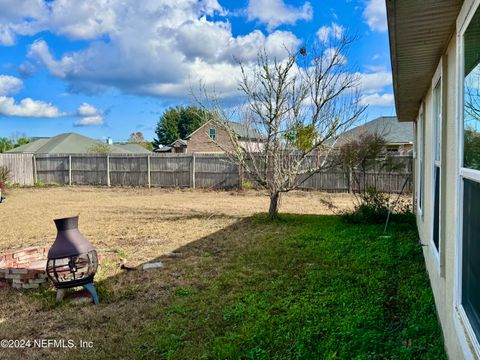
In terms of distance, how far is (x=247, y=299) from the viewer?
3.70 metres

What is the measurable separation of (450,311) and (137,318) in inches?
103

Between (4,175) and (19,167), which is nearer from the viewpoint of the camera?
(4,175)

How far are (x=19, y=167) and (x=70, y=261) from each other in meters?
16.9

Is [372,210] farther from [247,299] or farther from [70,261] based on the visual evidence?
[70,261]

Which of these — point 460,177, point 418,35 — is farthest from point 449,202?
point 418,35

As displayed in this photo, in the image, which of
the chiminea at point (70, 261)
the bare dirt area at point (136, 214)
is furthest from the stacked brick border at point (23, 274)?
the bare dirt area at point (136, 214)

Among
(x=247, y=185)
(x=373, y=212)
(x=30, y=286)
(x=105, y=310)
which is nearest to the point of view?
(x=105, y=310)

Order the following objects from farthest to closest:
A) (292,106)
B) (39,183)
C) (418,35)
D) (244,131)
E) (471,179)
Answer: (39,183) → (244,131) → (292,106) → (418,35) → (471,179)

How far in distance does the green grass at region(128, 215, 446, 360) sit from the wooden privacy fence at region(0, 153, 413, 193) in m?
8.76

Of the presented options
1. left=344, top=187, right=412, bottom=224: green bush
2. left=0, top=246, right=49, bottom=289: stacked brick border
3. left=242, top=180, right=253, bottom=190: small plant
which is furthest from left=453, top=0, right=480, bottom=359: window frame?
left=242, top=180, right=253, bottom=190: small plant

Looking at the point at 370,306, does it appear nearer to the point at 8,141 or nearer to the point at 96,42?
the point at 96,42

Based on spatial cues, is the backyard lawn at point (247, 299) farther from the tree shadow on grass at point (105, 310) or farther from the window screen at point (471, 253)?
the window screen at point (471, 253)

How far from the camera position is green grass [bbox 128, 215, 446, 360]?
269cm

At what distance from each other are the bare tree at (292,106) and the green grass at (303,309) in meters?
2.85
